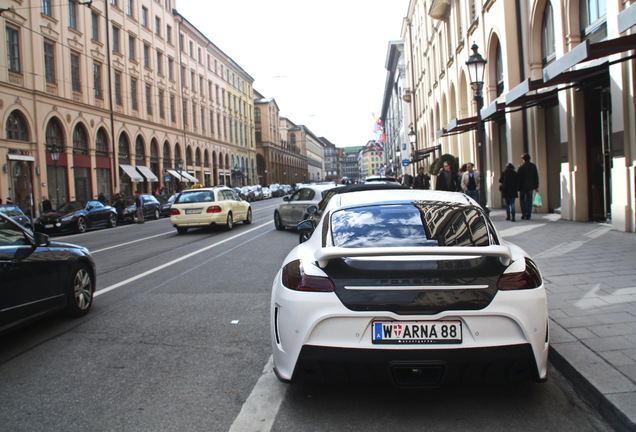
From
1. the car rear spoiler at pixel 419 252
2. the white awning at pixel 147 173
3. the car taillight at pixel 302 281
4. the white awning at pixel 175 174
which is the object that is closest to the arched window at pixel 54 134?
the white awning at pixel 147 173

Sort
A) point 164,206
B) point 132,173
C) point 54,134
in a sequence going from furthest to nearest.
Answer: point 132,173 → point 54,134 → point 164,206

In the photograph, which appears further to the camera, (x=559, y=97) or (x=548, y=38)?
(x=548, y=38)

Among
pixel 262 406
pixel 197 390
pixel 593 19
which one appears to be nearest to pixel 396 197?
pixel 262 406

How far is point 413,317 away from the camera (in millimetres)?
3189

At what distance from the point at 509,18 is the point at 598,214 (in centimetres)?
787

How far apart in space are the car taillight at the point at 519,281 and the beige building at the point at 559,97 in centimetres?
618

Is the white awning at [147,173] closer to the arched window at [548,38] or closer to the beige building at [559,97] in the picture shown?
the beige building at [559,97]

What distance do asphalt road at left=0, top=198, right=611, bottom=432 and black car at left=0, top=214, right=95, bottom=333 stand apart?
0.27 m

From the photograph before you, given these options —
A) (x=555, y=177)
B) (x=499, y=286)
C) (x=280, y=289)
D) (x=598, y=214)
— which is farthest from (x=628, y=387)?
(x=555, y=177)

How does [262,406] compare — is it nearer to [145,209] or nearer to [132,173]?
[145,209]

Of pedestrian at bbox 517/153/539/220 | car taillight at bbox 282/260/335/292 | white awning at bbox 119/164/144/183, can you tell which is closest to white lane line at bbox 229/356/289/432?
car taillight at bbox 282/260/335/292

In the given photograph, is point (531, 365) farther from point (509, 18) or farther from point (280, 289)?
point (509, 18)

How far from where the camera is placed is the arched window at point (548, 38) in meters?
15.1

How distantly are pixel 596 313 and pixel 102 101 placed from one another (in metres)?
38.4
